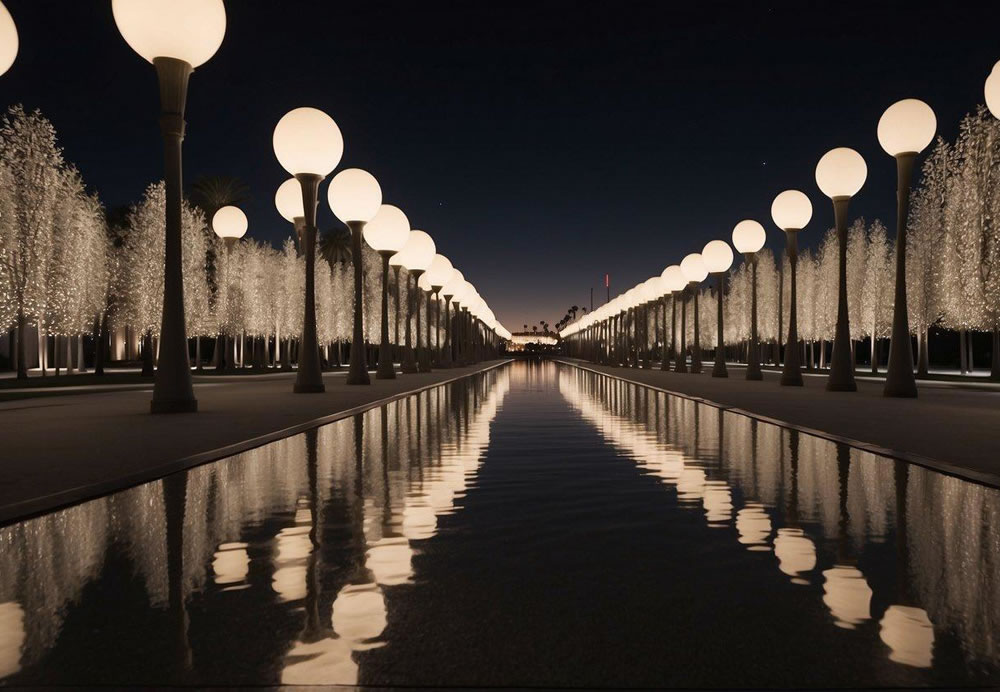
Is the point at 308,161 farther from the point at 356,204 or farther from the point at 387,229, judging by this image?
the point at 387,229

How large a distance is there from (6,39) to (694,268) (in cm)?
3079

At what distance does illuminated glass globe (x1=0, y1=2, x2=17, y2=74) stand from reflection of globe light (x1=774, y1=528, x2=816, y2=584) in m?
18.5

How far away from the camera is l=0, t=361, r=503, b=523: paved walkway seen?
7285 millimetres

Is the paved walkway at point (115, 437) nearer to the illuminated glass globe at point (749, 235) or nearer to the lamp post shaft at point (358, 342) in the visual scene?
the lamp post shaft at point (358, 342)

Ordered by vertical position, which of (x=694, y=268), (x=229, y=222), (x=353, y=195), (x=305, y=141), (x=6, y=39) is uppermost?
(x=6, y=39)

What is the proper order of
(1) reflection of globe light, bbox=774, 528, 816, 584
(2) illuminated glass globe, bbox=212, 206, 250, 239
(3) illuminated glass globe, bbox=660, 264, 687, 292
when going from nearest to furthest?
(1) reflection of globe light, bbox=774, 528, 816, 584 < (2) illuminated glass globe, bbox=212, 206, 250, 239 < (3) illuminated glass globe, bbox=660, 264, 687, 292

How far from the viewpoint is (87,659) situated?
330 centimetres

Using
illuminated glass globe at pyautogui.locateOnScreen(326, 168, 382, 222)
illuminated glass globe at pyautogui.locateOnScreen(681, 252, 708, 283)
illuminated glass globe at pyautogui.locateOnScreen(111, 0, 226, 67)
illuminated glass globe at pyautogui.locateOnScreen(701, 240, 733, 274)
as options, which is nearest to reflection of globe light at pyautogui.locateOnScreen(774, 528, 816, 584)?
illuminated glass globe at pyautogui.locateOnScreen(111, 0, 226, 67)

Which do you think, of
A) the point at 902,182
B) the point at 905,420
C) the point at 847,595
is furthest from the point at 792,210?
the point at 847,595

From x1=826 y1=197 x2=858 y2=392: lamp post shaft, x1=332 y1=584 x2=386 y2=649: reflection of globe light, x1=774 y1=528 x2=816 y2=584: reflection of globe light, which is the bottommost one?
x1=774 y1=528 x2=816 y2=584: reflection of globe light

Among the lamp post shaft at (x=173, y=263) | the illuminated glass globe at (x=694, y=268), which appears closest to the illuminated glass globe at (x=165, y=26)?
the lamp post shaft at (x=173, y=263)

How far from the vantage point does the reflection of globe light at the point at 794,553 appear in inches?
182

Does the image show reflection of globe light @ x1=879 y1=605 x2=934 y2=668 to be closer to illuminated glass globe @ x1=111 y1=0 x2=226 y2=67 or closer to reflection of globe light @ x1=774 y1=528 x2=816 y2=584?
reflection of globe light @ x1=774 y1=528 x2=816 y2=584

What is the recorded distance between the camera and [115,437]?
11.1 metres
